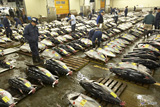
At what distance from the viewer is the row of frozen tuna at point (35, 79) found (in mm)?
3185

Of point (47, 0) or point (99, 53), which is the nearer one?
point (99, 53)

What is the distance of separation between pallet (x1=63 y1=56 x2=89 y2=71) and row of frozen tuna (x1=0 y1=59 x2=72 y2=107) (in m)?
0.85

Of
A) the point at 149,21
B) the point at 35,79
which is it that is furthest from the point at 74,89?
the point at 149,21

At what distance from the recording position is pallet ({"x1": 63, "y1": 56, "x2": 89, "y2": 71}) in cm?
557

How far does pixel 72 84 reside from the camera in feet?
14.7

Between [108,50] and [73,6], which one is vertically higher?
[73,6]

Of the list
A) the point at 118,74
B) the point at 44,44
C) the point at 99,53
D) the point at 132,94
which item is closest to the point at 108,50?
the point at 99,53

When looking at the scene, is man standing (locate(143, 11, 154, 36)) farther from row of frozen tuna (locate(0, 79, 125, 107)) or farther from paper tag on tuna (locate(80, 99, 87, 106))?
paper tag on tuna (locate(80, 99, 87, 106))

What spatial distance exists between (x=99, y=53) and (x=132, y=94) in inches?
105

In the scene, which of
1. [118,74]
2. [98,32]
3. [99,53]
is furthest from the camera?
[98,32]

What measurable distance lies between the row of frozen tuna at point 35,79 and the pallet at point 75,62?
852 millimetres

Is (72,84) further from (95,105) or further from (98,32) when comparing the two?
(98,32)

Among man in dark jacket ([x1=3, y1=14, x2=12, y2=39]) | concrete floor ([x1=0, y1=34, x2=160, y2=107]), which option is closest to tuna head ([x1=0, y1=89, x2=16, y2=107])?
concrete floor ([x1=0, y1=34, x2=160, y2=107])

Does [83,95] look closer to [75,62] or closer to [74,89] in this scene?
[74,89]
